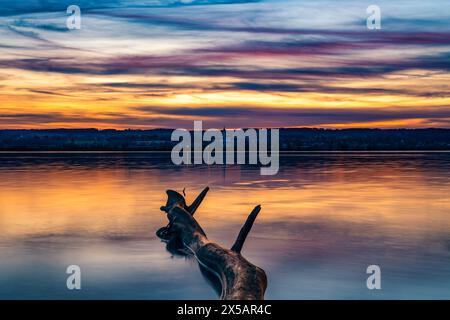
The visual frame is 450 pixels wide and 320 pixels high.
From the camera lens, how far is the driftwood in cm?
903

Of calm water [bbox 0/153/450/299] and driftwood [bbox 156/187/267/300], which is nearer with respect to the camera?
driftwood [bbox 156/187/267/300]

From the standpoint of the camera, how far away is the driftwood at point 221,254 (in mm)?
9031

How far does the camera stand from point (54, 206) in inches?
917

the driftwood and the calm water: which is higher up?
the driftwood

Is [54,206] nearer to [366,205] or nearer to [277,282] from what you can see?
[366,205]

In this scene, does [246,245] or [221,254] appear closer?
[221,254]

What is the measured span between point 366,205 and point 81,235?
1262 cm

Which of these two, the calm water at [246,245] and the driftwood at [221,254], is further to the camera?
the calm water at [246,245]

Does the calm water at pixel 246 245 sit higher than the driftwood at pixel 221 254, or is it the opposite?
the driftwood at pixel 221 254

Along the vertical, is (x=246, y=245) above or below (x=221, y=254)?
below

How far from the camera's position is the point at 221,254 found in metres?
11.0
